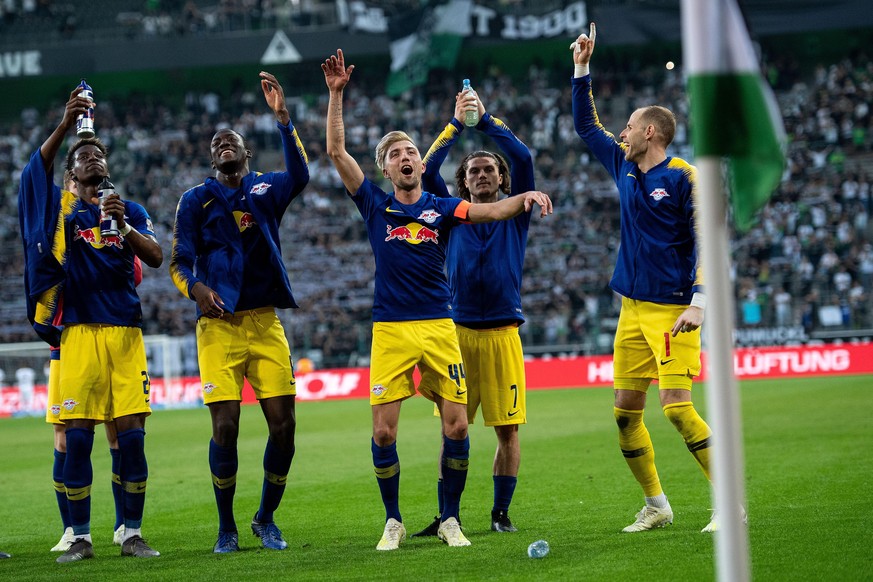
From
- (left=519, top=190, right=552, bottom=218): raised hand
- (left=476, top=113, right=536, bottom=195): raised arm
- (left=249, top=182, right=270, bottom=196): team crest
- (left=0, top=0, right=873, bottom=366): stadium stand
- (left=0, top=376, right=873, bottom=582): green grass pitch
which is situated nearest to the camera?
(left=0, top=376, right=873, bottom=582): green grass pitch

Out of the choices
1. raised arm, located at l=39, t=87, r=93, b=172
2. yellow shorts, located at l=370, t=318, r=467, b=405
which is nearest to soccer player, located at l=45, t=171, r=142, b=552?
raised arm, located at l=39, t=87, r=93, b=172

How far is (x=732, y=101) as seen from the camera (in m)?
3.34

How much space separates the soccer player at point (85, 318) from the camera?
6884mm

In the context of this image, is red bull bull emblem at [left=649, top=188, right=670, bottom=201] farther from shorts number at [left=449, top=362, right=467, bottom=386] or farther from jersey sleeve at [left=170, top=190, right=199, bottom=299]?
jersey sleeve at [left=170, top=190, right=199, bottom=299]

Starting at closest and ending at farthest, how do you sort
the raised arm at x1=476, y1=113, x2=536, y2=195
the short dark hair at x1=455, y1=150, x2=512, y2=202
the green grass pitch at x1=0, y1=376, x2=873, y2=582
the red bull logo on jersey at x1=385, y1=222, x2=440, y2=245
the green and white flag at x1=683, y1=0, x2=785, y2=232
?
the green and white flag at x1=683, y1=0, x2=785, y2=232 < the green grass pitch at x1=0, y1=376, x2=873, y2=582 < the red bull logo on jersey at x1=385, y1=222, x2=440, y2=245 < the raised arm at x1=476, y1=113, x2=536, y2=195 < the short dark hair at x1=455, y1=150, x2=512, y2=202

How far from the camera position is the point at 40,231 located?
6.94m

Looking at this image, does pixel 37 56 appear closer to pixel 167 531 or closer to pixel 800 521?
pixel 167 531

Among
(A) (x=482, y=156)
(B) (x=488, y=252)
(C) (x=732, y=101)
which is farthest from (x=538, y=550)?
(C) (x=732, y=101)

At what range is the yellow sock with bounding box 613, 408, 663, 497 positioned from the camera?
715 cm

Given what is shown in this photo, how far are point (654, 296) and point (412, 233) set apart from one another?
1.61m

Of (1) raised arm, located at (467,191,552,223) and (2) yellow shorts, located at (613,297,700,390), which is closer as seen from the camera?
(1) raised arm, located at (467,191,552,223)

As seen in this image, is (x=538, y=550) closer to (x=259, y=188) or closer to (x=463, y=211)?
(x=463, y=211)

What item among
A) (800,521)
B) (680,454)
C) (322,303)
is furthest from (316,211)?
(800,521)

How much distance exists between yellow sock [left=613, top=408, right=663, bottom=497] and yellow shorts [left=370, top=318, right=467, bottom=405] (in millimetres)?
1108
